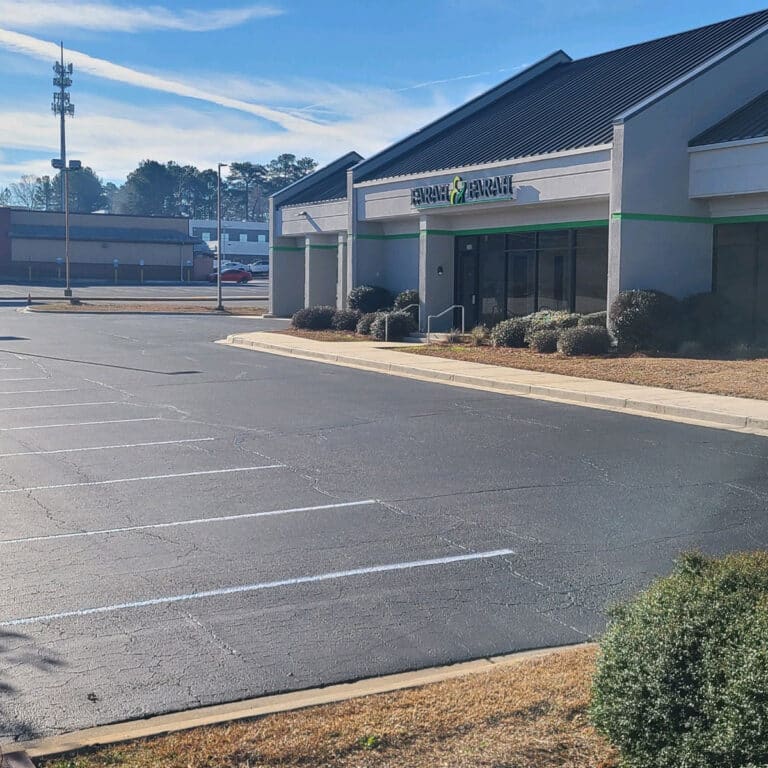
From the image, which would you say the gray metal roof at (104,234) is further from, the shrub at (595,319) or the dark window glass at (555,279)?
the shrub at (595,319)

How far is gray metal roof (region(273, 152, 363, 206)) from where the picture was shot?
144ft

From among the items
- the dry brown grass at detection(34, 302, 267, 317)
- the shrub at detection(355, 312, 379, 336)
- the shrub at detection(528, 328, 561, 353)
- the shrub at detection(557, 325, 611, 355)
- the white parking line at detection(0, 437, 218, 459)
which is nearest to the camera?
the white parking line at detection(0, 437, 218, 459)

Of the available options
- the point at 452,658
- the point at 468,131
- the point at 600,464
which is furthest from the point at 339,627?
the point at 468,131

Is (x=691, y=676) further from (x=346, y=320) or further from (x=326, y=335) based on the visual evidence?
(x=346, y=320)

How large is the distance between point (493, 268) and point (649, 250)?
24.3ft

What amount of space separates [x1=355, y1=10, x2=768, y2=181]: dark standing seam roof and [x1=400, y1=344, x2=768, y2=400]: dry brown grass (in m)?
6.42

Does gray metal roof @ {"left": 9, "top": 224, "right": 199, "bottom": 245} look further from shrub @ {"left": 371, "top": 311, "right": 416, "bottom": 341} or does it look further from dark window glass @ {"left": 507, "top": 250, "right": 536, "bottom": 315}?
dark window glass @ {"left": 507, "top": 250, "right": 536, "bottom": 315}

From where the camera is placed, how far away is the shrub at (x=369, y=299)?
3575cm

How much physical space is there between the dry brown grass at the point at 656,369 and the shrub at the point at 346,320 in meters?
8.49

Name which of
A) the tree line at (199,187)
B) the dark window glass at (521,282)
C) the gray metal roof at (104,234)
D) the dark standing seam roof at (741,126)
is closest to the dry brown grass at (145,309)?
the dark window glass at (521,282)

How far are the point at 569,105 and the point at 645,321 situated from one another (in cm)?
1081

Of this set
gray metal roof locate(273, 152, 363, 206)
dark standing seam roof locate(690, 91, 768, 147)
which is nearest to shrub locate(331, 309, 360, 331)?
gray metal roof locate(273, 152, 363, 206)

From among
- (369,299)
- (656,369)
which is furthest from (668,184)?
(369,299)

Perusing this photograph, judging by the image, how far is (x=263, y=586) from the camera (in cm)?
743
